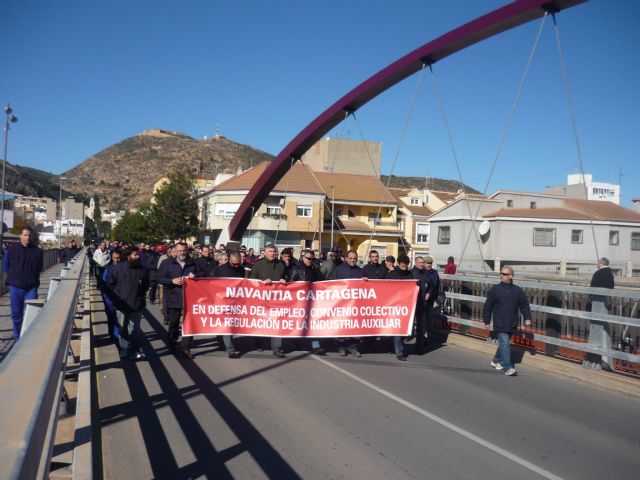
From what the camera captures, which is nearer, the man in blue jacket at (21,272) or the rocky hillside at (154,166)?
the man in blue jacket at (21,272)

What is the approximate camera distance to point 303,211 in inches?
2247

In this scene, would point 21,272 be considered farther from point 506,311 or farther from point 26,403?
point 26,403

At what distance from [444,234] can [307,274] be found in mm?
38273

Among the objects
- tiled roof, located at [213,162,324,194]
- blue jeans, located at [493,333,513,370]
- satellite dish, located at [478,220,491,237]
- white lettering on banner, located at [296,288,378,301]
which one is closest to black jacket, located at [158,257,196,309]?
white lettering on banner, located at [296,288,378,301]

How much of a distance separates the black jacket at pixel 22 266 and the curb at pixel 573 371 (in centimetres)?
835

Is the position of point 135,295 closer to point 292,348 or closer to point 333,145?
point 292,348

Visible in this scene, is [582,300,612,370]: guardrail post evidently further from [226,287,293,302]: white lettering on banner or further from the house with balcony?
the house with balcony

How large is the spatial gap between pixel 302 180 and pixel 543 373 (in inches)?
1932

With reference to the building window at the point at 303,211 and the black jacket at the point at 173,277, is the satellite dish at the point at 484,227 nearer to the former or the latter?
the building window at the point at 303,211

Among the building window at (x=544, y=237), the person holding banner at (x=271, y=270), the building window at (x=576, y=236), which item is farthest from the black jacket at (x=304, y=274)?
the building window at (x=576, y=236)

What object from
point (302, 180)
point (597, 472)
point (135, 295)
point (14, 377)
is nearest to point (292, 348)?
point (135, 295)

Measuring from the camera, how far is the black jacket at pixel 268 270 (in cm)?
1080

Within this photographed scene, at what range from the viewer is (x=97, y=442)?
220 inches

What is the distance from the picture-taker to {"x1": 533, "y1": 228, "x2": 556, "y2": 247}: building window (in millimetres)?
44719
